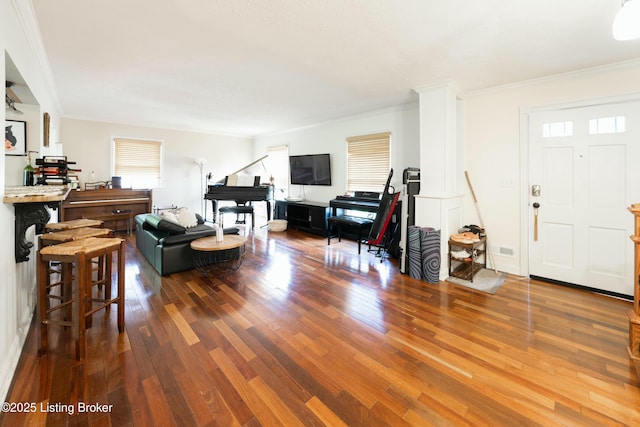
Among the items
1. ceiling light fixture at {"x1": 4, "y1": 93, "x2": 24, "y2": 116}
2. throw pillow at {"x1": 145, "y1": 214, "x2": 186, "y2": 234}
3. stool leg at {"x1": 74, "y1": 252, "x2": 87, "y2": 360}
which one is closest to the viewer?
stool leg at {"x1": 74, "y1": 252, "x2": 87, "y2": 360}

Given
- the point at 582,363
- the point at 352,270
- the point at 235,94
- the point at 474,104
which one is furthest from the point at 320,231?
the point at 582,363

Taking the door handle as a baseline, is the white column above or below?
above

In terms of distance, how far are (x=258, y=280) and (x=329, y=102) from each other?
2.97 metres

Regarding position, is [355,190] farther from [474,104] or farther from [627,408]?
[627,408]

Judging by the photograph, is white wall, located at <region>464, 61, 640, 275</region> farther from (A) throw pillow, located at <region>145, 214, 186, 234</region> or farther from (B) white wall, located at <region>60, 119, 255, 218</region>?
(B) white wall, located at <region>60, 119, 255, 218</region>

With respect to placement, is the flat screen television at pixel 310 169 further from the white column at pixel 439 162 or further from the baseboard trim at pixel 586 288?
the baseboard trim at pixel 586 288

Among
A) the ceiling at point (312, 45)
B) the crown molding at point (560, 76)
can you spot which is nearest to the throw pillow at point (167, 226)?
the ceiling at point (312, 45)

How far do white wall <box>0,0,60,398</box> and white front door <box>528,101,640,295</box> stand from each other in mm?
4776

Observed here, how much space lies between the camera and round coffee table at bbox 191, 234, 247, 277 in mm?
3275

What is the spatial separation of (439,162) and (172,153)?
6092mm

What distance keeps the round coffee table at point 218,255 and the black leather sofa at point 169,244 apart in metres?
0.12

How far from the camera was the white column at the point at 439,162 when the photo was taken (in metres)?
3.38

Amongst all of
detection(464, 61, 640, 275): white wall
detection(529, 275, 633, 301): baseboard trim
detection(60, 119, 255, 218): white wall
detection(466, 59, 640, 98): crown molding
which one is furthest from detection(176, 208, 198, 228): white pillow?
detection(529, 275, 633, 301): baseboard trim

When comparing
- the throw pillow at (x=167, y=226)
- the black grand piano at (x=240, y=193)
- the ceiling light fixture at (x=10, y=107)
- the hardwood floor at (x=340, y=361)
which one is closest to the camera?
the hardwood floor at (x=340, y=361)
